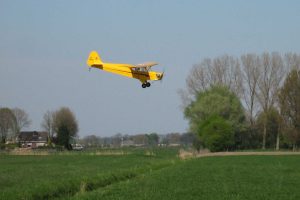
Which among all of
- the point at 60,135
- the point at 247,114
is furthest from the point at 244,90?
the point at 60,135

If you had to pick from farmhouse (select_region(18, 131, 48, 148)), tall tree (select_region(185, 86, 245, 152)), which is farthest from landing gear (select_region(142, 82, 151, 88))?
farmhouse (select_region(18, 131, 48, 148))

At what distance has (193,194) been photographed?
2292 centimetres

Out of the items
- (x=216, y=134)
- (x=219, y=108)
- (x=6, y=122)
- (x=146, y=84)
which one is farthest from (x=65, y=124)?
(x=146, y=84)

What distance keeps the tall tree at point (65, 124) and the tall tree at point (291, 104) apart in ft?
191

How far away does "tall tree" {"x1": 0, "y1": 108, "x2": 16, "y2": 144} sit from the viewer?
152 m

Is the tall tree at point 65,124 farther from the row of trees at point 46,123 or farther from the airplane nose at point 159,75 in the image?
the airplane nose at point 159,75

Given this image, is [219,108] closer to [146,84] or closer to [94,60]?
[94,60]

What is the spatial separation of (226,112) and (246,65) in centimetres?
921

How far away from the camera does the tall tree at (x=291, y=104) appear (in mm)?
92000

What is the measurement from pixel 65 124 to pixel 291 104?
219 ft

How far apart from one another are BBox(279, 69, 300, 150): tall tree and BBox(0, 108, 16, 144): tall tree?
82.9 metres

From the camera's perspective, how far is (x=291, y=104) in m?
93.4

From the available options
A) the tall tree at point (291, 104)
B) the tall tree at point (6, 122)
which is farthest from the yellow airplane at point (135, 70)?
the tall tree at point (6, 122)

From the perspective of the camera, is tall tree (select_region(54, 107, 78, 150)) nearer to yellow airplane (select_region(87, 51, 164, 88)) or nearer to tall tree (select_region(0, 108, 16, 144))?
tall tree (select_region(0, 108, 16, 144))
